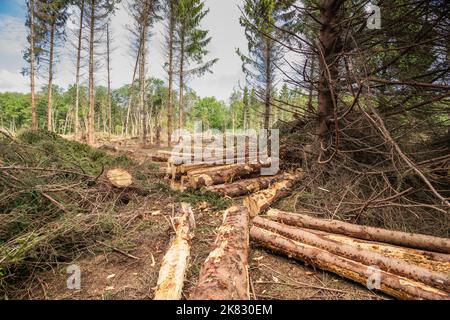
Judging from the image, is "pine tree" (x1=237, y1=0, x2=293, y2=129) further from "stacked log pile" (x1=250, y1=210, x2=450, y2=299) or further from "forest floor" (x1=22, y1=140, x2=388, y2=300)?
"forest floor" (x1=22, y1=140, x2=388, y2=300)

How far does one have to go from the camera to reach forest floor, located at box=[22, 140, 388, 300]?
206 centimetres

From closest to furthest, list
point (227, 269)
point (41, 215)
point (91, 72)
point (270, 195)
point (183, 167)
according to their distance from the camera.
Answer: point (227, 269), point (41, 215), point (270, 195), point (183, 167), point (91, 72)

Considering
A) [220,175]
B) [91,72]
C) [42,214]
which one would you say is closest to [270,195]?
[220,175]

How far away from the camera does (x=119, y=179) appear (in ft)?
14.7

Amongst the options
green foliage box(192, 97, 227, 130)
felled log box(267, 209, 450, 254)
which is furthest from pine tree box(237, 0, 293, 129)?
green foliage box(192, 97, 227, 130)

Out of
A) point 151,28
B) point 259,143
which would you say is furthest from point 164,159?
point 151,28

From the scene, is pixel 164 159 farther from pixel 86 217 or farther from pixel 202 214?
pixel 86 217

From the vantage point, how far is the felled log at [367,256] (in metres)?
1.83

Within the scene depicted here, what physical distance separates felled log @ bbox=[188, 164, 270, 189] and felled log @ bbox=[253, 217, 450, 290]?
200 centimetres

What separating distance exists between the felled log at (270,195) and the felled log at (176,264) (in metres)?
1.13

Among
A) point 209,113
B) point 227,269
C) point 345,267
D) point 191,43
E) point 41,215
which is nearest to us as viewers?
point 227,269

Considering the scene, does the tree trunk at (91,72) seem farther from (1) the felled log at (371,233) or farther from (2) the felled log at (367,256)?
(2) the felled log at (367,256)

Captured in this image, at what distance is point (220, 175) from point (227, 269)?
9.93 feet

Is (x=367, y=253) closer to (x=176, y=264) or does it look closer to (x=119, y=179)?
(x=176, y=264)
